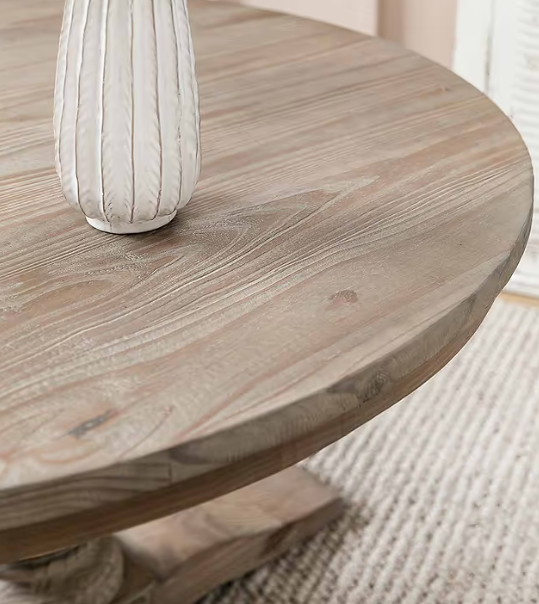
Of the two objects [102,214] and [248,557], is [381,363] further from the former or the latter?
[248,557]

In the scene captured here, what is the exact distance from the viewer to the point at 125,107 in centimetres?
54

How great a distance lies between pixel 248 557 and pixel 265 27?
1.80 feet

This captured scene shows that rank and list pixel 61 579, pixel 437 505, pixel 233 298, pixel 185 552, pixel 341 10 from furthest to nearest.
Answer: pixel 341 10, pixel 437 505, pixel 185 552, pixel 61 579, pixel 233 298

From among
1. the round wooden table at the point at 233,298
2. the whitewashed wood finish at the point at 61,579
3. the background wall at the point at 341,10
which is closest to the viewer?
the round wooden table at the point at 233,298

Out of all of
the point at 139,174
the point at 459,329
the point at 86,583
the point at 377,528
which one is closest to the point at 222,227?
the point at 139,174

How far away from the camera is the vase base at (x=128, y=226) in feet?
1.97

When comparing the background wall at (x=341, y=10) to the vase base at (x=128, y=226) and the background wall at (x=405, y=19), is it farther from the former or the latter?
the vase base at (x=128, y=226)

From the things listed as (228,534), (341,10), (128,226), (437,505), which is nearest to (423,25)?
(341,10)

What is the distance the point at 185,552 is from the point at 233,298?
440 mm

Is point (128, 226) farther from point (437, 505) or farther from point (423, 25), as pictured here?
point (423, 25)

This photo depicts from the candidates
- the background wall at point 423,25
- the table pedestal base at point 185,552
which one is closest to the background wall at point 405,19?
the background wall at point 423,25

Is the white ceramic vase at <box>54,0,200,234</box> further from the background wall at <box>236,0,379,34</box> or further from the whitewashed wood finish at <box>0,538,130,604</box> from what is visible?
the background wall at <box>236,0,379,34</box>

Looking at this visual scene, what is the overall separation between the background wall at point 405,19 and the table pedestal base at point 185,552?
90 cm

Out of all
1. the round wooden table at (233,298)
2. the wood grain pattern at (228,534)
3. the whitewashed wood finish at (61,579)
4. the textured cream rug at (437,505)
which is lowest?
the textured cream rug at (437,505)
